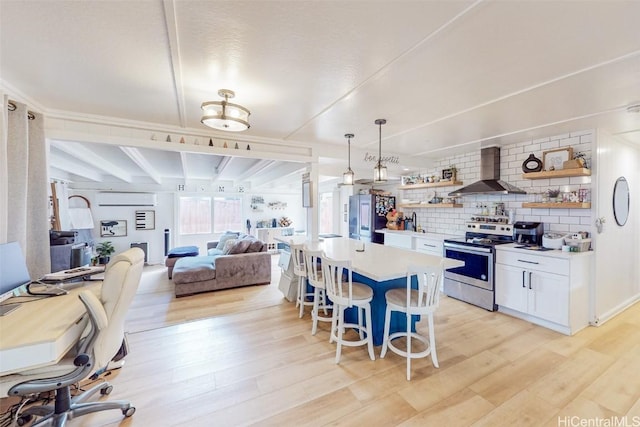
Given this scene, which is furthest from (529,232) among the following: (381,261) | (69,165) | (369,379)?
(69,165)

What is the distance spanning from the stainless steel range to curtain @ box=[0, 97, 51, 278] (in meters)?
4.83

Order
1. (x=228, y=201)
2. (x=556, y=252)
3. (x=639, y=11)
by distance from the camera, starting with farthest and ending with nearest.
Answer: (x=228, y=201) < (x=556, y=252) < (x=639, y=11)

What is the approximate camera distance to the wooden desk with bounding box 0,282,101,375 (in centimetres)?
122

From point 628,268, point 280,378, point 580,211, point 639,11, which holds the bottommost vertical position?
point 280,378

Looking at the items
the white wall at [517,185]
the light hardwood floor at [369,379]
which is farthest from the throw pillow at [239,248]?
the white wall at [517,185]

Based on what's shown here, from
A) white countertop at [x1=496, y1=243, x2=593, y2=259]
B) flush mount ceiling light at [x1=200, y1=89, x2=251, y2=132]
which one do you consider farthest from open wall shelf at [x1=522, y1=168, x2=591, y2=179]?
flush mount ceiling light at [x1=200, y1=89, x2=251, y2=132]

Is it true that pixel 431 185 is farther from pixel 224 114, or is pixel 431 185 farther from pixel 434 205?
pixel 224 114

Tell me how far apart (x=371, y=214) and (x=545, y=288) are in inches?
136

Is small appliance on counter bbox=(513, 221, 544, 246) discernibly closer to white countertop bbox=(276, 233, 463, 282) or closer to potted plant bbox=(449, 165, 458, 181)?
potted plant bbox=(449, 165, 458, 181)

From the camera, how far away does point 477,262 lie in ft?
11.9

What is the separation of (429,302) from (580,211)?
2.70 meters

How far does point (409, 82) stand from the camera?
2096mm

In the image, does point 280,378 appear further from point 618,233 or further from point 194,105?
point 618,233

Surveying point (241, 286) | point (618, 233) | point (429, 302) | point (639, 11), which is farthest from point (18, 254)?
point (618, 233)
